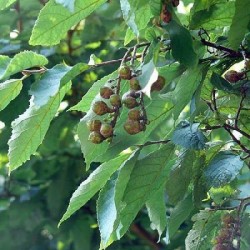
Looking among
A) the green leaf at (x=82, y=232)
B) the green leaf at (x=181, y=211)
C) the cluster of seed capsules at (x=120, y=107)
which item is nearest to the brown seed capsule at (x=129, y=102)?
the cluster of seed capsules at (x=120, y=107)

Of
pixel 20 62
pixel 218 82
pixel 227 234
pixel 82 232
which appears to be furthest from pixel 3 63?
pixel 82 232

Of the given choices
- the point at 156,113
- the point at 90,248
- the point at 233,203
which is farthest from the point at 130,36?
the point at 90,248

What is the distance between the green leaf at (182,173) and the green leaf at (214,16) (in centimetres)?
18

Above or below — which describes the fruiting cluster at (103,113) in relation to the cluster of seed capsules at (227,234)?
above

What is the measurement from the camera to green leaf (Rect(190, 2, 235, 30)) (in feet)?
3.10

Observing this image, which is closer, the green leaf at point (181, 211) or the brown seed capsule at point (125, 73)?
the brown seed capsule at point (125, 73)

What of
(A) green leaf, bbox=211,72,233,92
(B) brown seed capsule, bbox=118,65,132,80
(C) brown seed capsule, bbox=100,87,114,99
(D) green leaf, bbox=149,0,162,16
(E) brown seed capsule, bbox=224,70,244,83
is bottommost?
(E) brown seed capsule, bbox=224,70,244,83

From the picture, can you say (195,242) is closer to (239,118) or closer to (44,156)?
(239,118)

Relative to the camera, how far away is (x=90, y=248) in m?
1.96

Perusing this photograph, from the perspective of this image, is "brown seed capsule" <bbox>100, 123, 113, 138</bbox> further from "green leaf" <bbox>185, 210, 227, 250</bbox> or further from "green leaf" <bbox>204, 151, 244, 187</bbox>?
"green leaf" <bbox>185, 210, 227, 250</bbox>

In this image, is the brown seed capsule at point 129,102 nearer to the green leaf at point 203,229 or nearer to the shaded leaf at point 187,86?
the shaded leaf at point 187,86

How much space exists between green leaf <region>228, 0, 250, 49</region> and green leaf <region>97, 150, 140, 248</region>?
18 centimetres

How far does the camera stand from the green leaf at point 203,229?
114 cm

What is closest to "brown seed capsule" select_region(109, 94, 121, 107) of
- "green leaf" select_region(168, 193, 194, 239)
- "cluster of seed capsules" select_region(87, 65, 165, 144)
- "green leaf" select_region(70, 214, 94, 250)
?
"cluster of seed capsules" select_region(87, 65, 165, 144)
